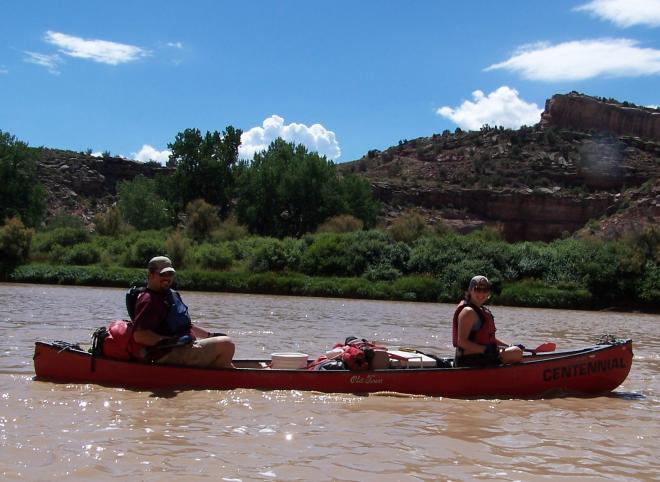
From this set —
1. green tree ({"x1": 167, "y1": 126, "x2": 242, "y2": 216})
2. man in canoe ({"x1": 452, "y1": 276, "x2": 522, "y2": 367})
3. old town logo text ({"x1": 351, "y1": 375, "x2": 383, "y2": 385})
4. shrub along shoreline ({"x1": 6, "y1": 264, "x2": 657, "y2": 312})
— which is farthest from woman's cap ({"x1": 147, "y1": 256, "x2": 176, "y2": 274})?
green tree ({"x1": 167, "y1": 126, "x2": 242, "y2": 216})

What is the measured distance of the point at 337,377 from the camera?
10.3 metres

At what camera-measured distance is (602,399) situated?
35.3 feet

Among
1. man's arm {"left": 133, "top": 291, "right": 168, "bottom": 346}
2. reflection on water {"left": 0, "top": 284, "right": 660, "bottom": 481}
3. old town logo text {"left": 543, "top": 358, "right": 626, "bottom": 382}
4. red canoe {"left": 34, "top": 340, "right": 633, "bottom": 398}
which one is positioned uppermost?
man's arm {"left": 133, "top": 291, "right": 168, "bottom": 346}

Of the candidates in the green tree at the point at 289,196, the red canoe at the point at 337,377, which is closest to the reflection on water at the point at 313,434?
the red canoe at the point at 337,377

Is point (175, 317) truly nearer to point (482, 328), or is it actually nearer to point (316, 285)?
point (482, 328)

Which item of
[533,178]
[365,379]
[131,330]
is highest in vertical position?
[533,178]

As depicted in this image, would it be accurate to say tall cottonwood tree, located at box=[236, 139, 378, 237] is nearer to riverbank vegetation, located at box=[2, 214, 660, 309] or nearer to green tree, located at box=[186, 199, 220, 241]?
green tree, located at box=[186, 199, 220, 241]

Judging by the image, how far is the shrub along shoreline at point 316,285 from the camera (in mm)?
38000

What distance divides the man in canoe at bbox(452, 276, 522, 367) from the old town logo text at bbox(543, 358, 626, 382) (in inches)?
20.2

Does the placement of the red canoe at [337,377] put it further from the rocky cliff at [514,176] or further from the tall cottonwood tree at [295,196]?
the rocky cliff at [514,176]

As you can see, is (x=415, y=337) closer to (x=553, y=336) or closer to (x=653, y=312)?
(x=553, y=336)

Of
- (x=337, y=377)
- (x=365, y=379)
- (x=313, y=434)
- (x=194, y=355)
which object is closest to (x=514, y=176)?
(x=365, y=379)

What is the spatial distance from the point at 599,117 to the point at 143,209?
60.7 meters

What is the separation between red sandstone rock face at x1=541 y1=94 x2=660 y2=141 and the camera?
315 ft
